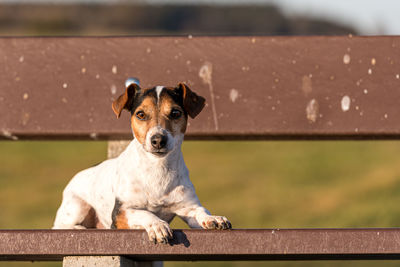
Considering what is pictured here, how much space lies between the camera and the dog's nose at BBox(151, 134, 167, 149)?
8.50 ft

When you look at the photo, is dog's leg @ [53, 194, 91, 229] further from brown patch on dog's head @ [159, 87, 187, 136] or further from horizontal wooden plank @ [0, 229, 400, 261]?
horizontal wooden plank @ [0, 229, 400, 261]

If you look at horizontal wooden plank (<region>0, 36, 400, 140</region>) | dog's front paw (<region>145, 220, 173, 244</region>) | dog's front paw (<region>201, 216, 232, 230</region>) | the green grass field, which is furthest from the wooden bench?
the green grass field

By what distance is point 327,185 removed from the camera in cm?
1109

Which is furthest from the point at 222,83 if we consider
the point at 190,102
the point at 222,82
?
the point at 190,102

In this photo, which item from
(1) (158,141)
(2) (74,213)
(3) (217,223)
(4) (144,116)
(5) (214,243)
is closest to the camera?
(5) (214,243)

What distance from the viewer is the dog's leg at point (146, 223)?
228 cm

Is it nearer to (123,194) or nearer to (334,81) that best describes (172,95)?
(123,194)

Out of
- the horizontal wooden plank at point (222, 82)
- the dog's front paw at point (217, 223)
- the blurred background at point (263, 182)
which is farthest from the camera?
the blurred background at point (263, 182)

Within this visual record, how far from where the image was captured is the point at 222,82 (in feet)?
10.8

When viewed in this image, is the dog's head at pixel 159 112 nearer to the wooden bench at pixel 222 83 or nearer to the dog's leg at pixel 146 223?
the dog's leg at pixel 146 223

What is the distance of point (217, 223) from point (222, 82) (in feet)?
3.43

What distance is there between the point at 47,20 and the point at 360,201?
1742 cm

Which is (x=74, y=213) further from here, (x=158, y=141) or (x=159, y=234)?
(x=159, y=234)

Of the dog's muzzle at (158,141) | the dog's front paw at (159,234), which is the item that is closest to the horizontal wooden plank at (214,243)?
the dog's front paw at (159,234)
